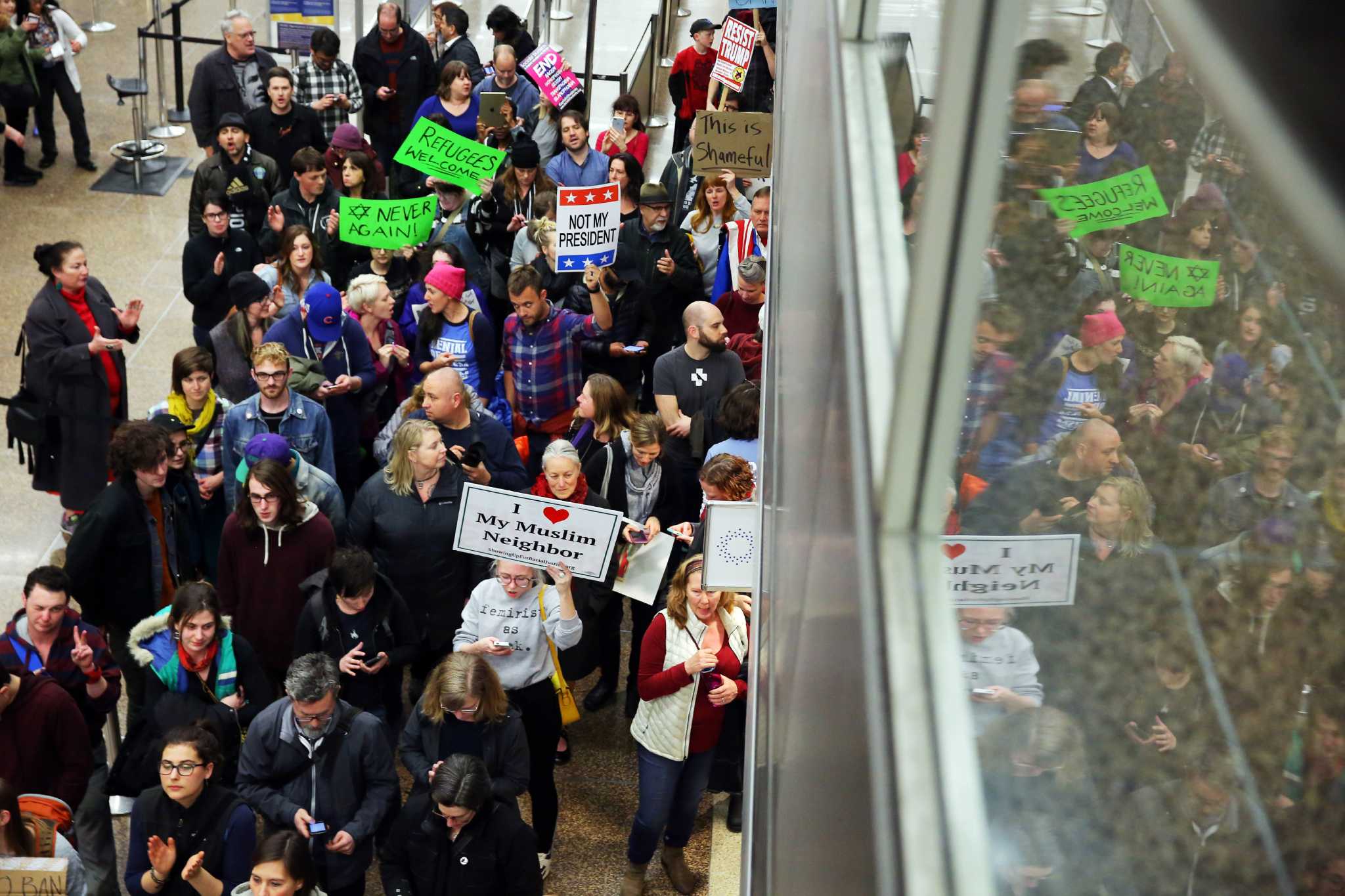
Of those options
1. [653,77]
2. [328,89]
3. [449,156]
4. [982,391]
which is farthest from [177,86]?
[982,391]

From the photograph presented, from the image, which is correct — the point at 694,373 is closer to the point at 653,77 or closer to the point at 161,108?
the point at 161,108

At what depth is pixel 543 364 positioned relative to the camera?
7.74m

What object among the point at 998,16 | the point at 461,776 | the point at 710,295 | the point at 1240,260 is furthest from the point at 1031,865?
the point at 710,295

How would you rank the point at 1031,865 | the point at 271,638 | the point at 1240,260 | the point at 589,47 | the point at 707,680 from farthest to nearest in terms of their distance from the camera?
1. the point at 589,47
2. the point at 271,638
3. the point at 707,680
4. the point at 1031,865
5. the point at 1240,260

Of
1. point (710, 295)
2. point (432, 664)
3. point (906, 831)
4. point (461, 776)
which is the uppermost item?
point (906, 831)

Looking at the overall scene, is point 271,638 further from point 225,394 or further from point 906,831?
point 906,831

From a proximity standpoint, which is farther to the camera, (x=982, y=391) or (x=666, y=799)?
(x=666, y=799)

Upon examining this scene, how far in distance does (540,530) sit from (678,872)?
5.70ft

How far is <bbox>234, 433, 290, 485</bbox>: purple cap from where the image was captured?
6297mm

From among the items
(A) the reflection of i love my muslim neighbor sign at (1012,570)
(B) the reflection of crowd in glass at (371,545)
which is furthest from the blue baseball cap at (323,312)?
(A) the reflection of i love my muslim neighbor sign at (1012,570)

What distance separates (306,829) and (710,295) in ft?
15.0

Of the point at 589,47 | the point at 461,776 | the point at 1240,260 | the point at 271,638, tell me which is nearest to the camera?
the point at 1240,260

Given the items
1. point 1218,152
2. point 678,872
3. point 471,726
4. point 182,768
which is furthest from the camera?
point 678,872

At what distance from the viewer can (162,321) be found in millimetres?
11125
